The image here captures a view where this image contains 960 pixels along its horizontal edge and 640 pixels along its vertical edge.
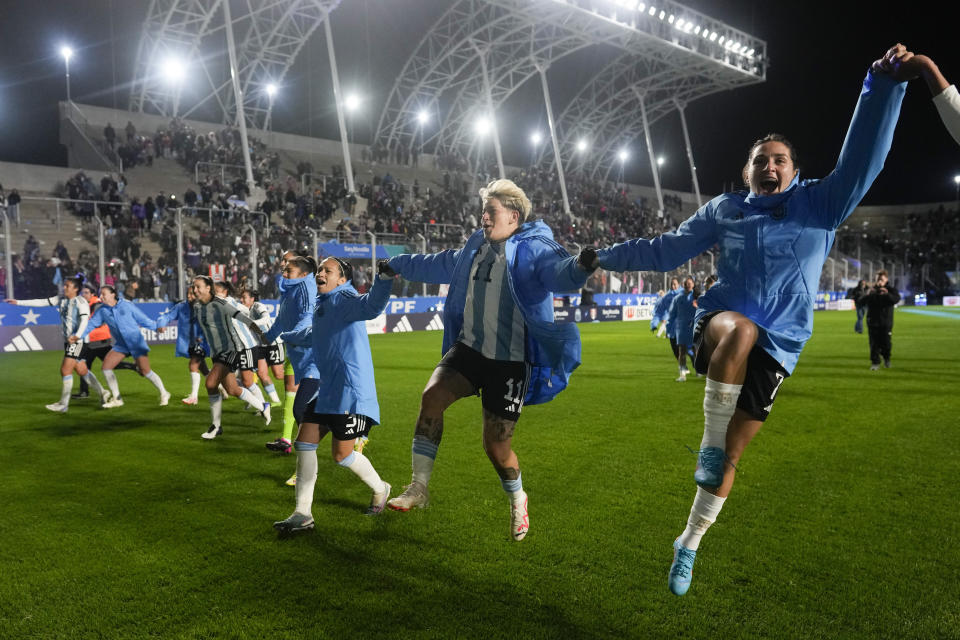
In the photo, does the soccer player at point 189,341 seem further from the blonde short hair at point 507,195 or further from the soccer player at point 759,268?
the soccer player at point 759,268

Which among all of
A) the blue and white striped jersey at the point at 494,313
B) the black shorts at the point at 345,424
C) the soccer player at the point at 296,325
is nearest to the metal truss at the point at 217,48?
the soccer player at the point at 296,325

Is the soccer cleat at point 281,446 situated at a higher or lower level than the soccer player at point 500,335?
lower

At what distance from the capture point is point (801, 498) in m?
5.23

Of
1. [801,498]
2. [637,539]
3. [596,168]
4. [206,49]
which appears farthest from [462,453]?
[596,168]

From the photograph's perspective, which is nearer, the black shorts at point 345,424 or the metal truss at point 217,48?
the black shorts at point 345,424

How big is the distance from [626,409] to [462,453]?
3.47m

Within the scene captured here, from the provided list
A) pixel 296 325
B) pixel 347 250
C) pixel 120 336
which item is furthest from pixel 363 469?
pixel 347 250

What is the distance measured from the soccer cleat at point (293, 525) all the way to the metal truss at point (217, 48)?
31.0 m

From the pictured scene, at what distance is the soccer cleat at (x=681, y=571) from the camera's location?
338 centimetres

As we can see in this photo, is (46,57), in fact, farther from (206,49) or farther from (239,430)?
(239,430)

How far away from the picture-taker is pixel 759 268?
131 inches

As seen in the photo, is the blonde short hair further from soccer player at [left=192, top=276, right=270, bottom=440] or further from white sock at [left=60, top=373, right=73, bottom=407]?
white sock at [left=60, top=373, right=73, bottom=407]

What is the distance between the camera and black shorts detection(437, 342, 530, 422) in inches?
153

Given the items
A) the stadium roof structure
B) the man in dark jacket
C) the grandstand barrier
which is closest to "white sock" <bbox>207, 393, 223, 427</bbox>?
the grandstand barrier
